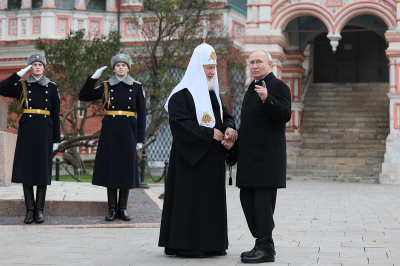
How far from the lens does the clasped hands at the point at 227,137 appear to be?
5.33 metres

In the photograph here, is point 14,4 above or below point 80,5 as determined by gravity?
above

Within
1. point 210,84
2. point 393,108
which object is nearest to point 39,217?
point 210,84

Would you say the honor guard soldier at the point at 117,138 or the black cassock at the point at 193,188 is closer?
the black cassock at the point at 193,188

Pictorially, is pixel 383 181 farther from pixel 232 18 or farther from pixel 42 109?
pixel 42 109

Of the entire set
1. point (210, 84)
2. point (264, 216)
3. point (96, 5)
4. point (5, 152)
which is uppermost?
point (96, 5)

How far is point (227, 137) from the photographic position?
5.33 metres

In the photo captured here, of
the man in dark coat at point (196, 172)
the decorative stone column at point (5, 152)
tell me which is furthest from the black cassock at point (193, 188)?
the decorative stone column at point (5, 152)

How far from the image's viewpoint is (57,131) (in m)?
7.52

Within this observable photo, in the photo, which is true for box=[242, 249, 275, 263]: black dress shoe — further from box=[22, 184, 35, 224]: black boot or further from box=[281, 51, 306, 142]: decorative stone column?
box=[281, 51, 306, 142]: decorative stone column

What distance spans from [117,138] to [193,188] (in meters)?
2.29

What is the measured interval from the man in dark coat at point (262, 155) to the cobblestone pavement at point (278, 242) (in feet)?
0.91

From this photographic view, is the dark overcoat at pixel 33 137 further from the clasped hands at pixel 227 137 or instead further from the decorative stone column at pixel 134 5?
the decorative stone column at pixel 134 5

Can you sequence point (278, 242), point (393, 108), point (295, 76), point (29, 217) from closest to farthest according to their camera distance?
1. point (278, 242)
2. point (29, 217)
3. point (393, 108)
4. point (295, 76)

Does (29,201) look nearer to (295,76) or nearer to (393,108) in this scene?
(393,108)
